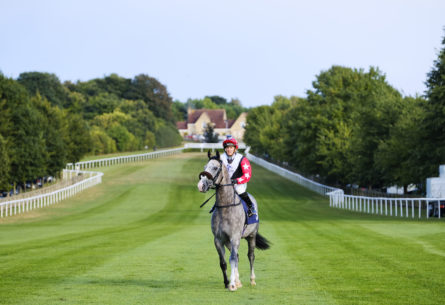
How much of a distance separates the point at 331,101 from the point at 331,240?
49.1 m

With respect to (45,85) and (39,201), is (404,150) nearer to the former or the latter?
(39,201)

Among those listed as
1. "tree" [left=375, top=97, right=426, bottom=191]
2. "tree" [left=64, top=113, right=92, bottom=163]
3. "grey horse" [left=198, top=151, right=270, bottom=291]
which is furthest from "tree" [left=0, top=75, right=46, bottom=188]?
"grey horse" [left=198, top=151, right=270, bottom=291]

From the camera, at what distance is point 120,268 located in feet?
44.9

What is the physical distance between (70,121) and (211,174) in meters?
73.7

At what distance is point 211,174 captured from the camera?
10.6 m

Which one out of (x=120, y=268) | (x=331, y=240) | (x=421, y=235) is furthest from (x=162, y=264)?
(x=421, y=235)

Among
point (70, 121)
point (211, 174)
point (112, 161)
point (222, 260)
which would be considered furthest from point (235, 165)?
point (112, 161)

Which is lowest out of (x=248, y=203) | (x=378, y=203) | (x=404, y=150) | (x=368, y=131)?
(x=378, y=203)

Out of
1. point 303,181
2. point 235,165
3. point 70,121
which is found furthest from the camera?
point 70,121

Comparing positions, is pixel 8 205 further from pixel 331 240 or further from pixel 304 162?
pixel 304 162

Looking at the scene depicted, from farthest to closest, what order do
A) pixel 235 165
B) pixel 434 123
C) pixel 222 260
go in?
pixel 434 123 < pixel 235 165 < pixel 222 260

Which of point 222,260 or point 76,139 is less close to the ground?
point 76,139

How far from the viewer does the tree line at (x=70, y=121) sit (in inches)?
2084

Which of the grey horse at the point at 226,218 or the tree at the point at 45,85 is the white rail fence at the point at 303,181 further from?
the tree at the point at 45,85
